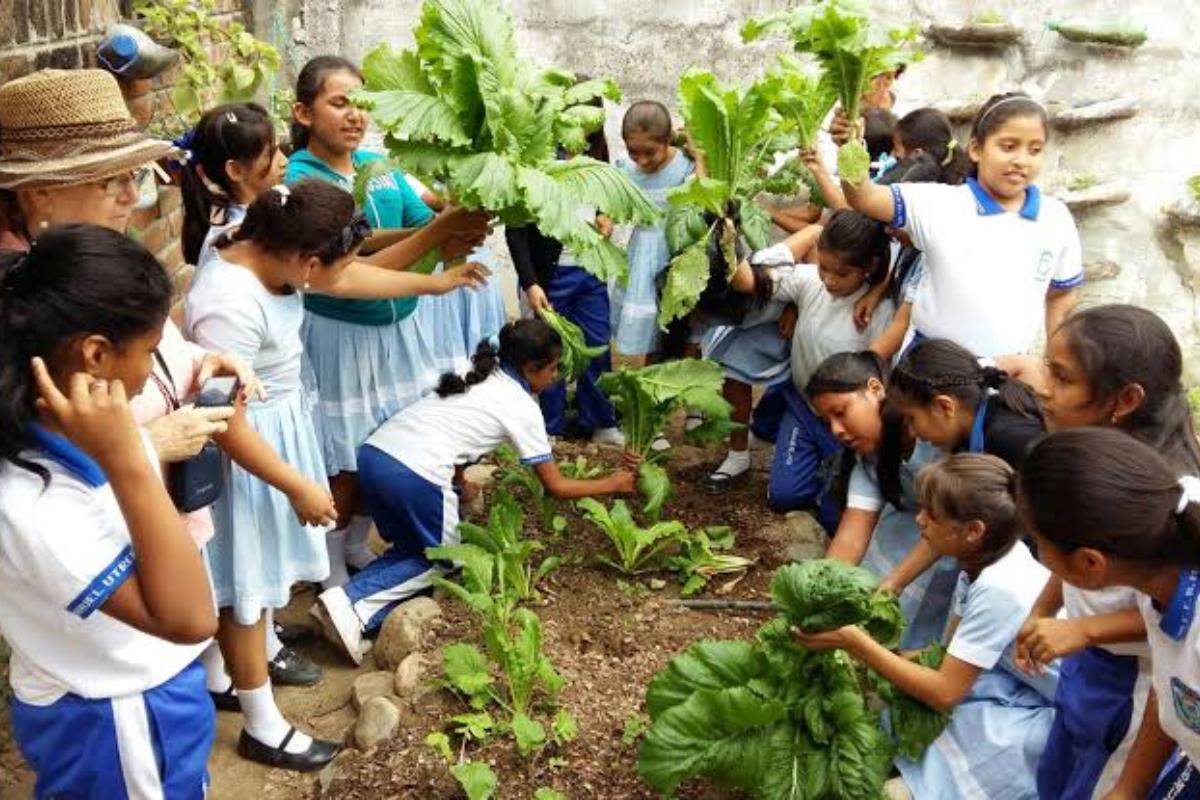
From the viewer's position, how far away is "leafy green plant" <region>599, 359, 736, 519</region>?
4375mm

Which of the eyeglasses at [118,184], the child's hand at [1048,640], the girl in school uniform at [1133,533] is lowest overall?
the child's hand at [1048,640]

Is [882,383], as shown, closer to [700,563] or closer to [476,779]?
[700,563]

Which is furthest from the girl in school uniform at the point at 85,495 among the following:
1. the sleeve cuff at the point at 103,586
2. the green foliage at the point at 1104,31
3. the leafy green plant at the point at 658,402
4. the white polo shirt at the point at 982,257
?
the green foliage at the point at 1104,31

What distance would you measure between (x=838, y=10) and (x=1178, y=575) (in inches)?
94.1

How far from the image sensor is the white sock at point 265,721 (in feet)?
10.9

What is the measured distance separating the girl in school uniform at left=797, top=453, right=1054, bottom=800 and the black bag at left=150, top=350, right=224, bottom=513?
152 centimetres

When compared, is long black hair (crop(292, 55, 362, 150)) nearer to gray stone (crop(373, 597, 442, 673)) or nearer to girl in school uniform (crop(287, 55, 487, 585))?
girl in school uniform (crop(287, 55, 487, 585))

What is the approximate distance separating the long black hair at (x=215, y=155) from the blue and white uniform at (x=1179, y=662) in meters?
2.85

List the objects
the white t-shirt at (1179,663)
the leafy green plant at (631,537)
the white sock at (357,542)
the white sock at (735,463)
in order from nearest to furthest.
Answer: the white t-shirt at (1179,663), the leafy green plant at (631,537), the white sock at (357,542), the white sock at (735,463)

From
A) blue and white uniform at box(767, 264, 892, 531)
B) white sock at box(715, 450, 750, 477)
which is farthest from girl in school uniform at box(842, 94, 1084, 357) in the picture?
white sock at box(715, 450, 750, 477)

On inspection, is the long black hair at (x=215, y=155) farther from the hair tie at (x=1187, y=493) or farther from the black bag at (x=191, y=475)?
the hair tie at (x=1187, y=493)

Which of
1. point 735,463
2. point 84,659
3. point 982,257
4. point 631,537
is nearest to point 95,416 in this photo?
point 84,659

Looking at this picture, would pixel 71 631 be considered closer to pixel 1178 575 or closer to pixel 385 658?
pixel 385 658

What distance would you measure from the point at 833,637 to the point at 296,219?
1.85 metres
